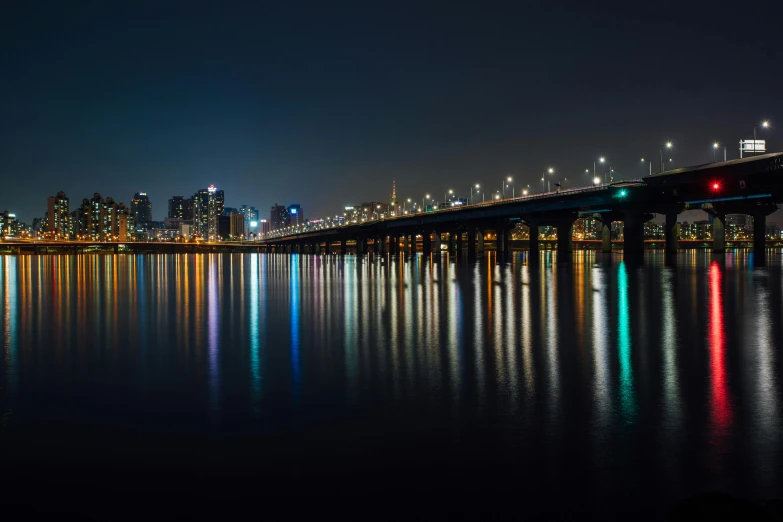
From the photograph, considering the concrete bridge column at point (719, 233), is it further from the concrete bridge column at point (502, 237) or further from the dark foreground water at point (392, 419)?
the dark foreground water at point (392, 419)

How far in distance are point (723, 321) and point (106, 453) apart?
66.6 ft

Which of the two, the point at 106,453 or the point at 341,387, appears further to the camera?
the point at 341,387

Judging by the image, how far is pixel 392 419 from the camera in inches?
387

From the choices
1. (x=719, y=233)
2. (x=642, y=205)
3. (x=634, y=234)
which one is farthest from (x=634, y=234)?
(x=719, y=233)

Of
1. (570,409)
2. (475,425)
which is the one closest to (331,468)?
(475,425)

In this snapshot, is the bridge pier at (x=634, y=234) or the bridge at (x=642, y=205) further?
the bridge pier at (x=634, y=234)

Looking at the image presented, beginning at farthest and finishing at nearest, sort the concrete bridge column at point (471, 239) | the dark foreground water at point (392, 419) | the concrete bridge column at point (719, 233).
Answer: the concrete bridge column at point (471, 239), the concrete bridge column at point (719, 233), the dark foreground water at point (392, 419)

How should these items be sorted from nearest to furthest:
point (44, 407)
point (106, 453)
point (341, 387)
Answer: point (106, 453) → point (44, 407) → point (341, 387)

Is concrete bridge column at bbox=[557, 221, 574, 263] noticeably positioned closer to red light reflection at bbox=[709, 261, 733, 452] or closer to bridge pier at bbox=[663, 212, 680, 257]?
bridge pier at bbox=[663, 212, 680, 257]

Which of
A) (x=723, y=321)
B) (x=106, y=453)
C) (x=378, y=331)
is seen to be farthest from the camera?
(x=723, y=321)

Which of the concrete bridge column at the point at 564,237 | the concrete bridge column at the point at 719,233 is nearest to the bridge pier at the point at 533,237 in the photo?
the concrete bridge column at the point at 564,237

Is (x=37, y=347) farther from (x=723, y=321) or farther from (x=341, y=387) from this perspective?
(x=723, y=321)

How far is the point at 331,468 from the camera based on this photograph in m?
7.80

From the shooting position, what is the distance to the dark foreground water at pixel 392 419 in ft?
23.1
